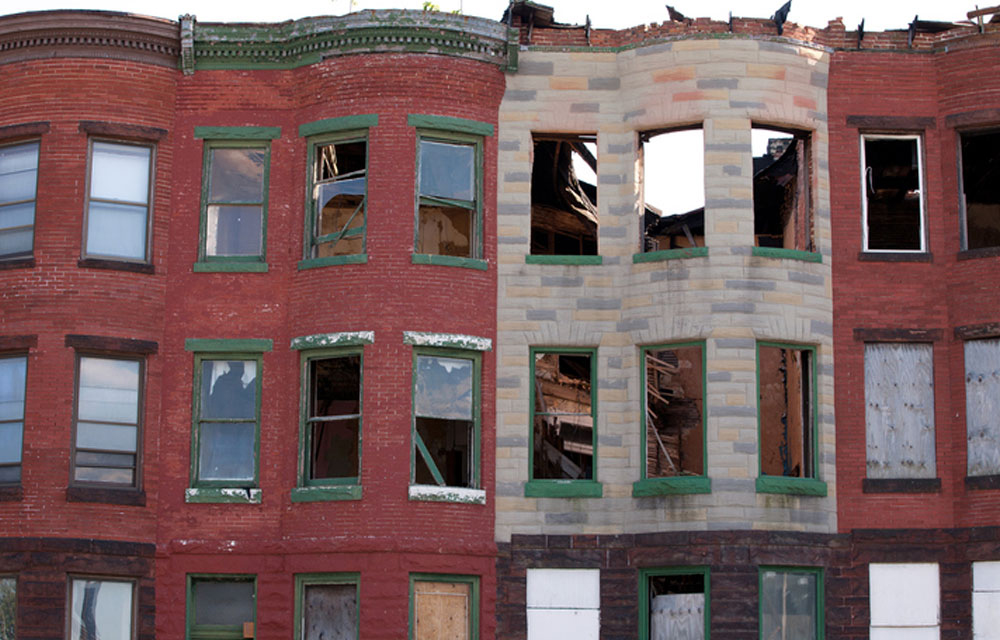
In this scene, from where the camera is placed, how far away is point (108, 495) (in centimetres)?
2677

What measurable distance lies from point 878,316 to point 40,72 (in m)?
14.1

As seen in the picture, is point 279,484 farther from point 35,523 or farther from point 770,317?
point 770,317

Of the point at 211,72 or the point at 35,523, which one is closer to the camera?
the point at 35,523

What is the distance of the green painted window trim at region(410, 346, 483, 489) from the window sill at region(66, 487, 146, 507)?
14.1ft

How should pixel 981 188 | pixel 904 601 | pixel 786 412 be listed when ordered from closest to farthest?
pixel 904 601 → pixel 786 412 → pixel 981 188

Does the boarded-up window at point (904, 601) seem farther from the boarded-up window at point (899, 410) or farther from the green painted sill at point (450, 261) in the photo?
the green painted sill at point (450, 261)

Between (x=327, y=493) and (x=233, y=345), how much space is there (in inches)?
113

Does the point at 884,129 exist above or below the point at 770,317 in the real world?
above

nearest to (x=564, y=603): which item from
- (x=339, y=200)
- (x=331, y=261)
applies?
(x=331, y=261)

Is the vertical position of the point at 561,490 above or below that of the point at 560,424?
below

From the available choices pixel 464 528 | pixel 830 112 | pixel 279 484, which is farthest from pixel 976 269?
pixel 279 484

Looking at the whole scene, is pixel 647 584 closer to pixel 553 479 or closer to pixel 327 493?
pixel 553 479

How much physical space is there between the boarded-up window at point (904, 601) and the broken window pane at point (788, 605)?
93cm

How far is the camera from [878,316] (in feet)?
91.0
